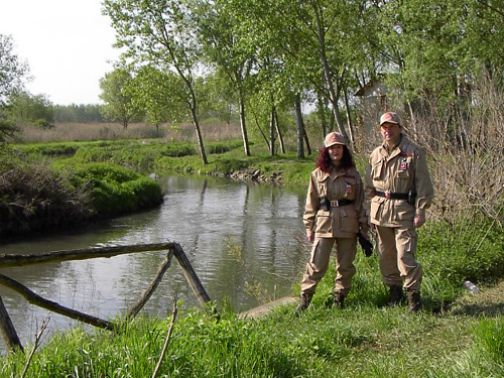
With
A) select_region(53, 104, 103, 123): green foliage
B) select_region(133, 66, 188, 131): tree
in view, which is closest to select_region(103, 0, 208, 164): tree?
select_region(133, 66, 188, 131): tree

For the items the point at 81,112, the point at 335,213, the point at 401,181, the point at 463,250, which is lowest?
the point at 463,250

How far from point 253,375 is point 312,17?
23017 millimetres

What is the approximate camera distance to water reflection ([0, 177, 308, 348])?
1091cm

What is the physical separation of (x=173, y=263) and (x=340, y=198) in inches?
288

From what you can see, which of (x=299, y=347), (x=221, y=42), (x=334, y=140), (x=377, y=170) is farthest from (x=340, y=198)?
(x=221, y=42)

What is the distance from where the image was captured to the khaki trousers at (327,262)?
7438 millimetres

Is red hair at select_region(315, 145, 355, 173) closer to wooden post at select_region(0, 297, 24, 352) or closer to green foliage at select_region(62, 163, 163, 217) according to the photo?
wooden post at select_region(0, 297, 24, 352)

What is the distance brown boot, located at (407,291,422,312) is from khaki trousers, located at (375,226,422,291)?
0.05m

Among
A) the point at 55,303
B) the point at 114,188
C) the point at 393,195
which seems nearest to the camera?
the point at 55,303

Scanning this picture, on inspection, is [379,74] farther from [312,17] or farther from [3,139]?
[3,139]

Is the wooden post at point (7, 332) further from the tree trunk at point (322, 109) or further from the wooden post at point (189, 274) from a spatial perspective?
the tree trunk at point (322, 109)

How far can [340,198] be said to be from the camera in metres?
7.27

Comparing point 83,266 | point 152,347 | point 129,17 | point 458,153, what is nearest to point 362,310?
point 152,347

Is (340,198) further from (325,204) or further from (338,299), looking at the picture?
(338,299)
